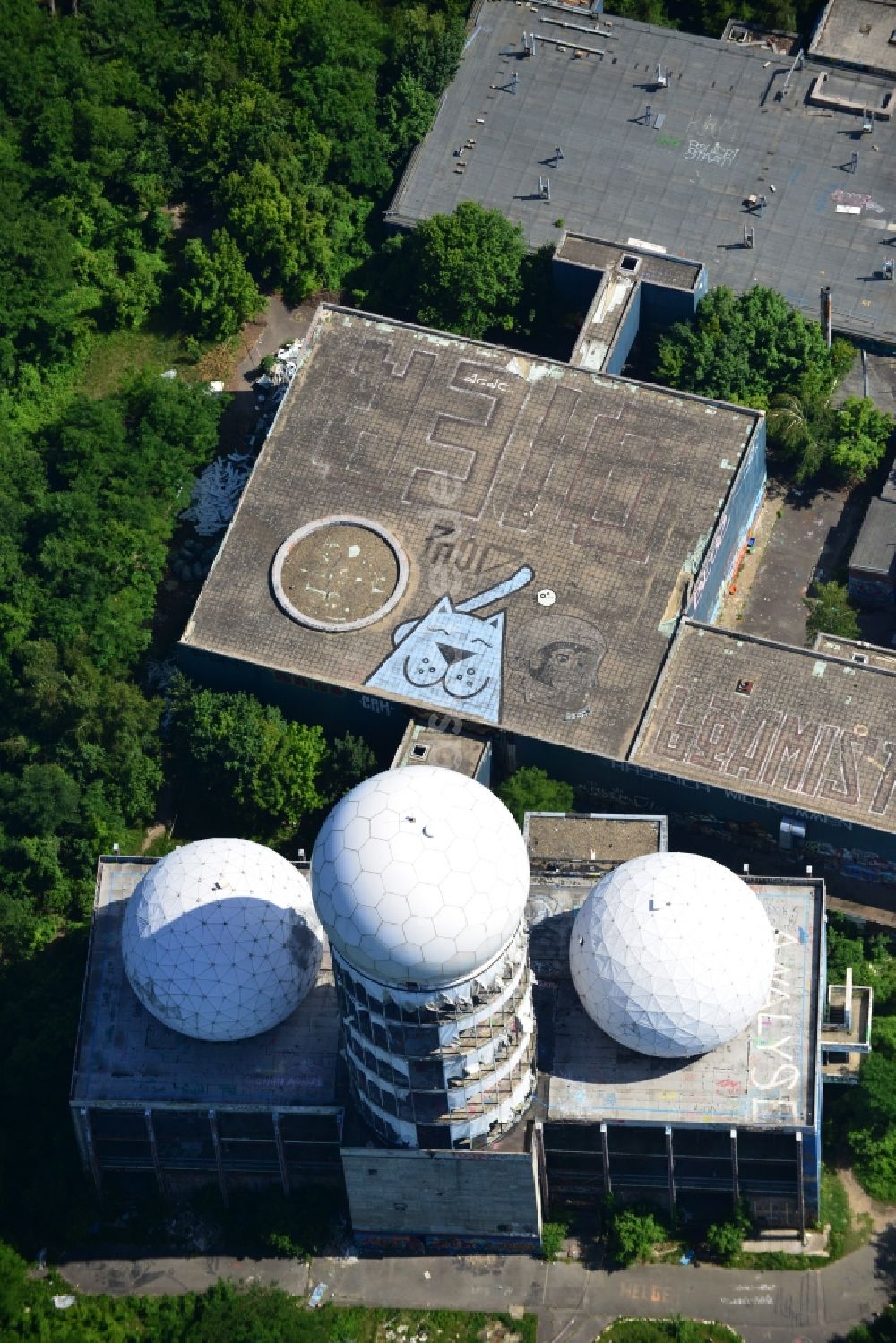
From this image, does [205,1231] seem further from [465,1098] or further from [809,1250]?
[809,1250]

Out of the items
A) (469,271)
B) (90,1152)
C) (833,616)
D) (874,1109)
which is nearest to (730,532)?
(833,616)

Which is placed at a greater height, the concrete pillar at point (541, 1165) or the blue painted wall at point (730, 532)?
the blue painted wall at point (730, 532)

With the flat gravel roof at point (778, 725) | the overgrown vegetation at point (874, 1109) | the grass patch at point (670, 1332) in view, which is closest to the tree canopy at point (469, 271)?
the flat gravel roof at point (778, 725)

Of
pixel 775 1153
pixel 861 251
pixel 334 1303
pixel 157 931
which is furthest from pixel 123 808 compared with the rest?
pixel 861 251

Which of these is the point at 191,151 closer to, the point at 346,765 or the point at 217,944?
the point at 346,765

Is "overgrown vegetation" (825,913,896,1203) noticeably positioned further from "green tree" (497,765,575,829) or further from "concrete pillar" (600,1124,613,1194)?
"green tree" (497,765,575,829)

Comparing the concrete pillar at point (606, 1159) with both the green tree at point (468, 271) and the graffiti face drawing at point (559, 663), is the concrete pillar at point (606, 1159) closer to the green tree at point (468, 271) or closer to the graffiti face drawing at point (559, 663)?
the graffiti face drawing at point (559, 663)
